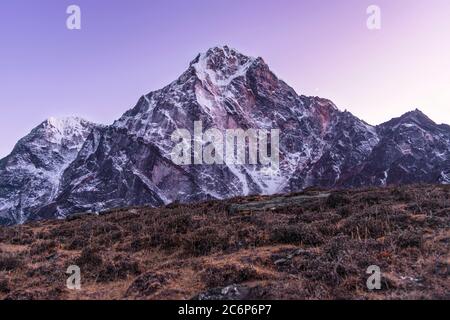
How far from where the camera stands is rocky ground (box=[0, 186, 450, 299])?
10.1 metres

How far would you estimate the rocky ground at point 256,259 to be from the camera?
10055 mm

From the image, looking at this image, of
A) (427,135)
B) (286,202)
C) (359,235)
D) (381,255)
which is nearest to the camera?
(381,255)

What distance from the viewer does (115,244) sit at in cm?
1778

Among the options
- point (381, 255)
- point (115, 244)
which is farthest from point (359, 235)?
point (115, 244)

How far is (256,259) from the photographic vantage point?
1243 centimetres

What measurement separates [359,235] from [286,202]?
10.8 m

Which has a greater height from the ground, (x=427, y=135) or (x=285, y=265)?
(x=427, y=135)
